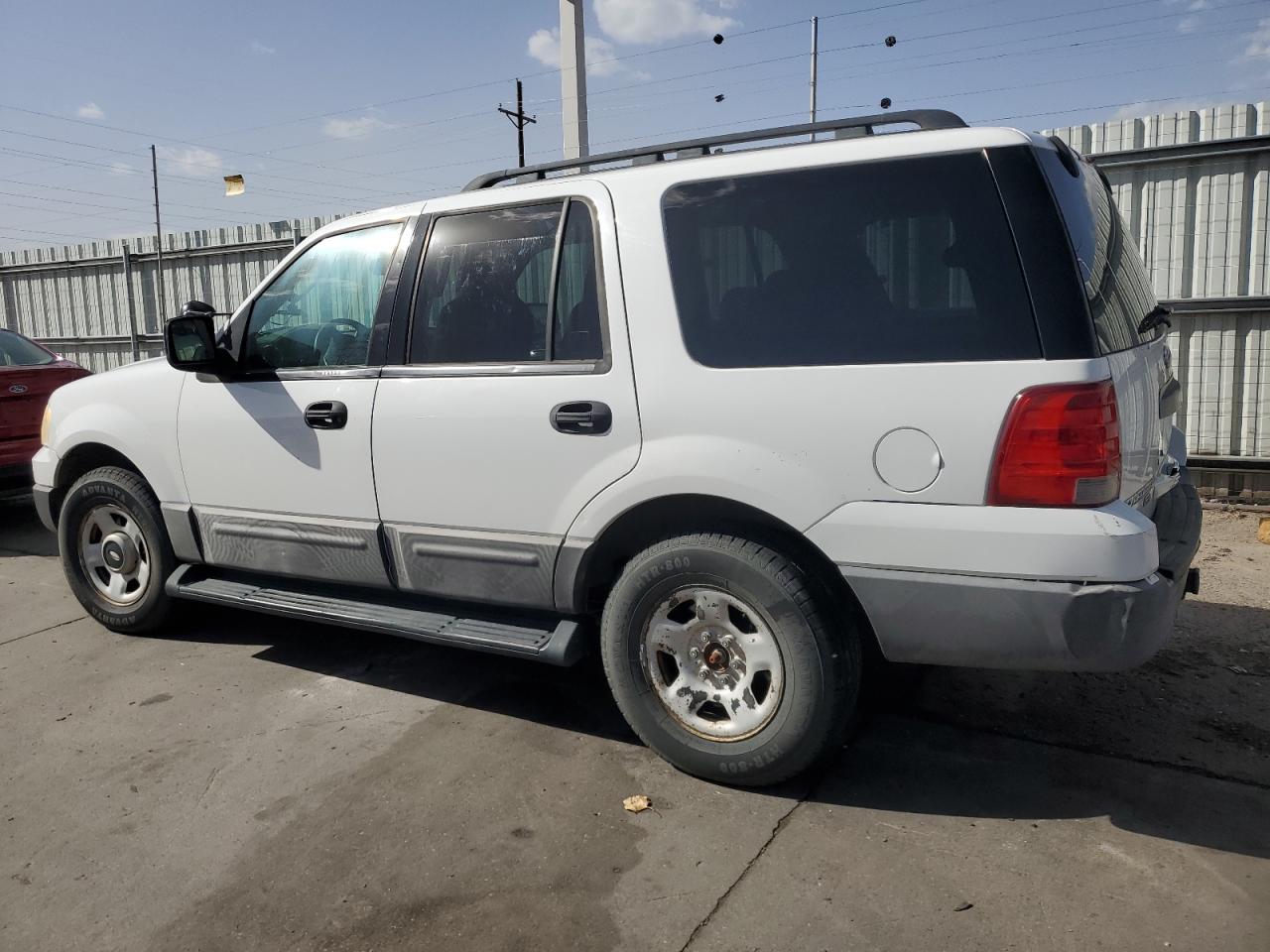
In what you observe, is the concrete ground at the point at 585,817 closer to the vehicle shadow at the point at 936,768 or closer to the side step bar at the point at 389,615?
the vehicle shadow at the point at 936,768

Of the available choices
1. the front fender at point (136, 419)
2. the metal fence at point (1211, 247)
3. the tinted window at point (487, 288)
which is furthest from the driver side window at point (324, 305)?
the metal fence at point (1211, 247)

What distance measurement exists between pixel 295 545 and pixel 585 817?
1751 millimetres

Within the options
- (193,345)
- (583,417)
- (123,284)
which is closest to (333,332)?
(193,345)

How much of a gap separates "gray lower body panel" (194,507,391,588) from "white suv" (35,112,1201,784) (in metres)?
0.02

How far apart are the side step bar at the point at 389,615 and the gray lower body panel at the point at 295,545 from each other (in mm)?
96

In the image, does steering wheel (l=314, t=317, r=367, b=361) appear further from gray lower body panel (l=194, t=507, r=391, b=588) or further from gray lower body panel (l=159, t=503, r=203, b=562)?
gray lower body panel (l=159, t=503, r=203, b=562)

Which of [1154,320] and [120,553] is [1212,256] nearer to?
[1154,320]

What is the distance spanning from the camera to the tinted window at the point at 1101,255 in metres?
2.62

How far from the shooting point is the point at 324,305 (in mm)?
3998

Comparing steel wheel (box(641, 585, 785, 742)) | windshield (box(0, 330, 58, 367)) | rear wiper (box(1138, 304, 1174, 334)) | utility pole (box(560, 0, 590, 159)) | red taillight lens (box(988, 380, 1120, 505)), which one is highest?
utility pole (box(560, 0, 590, 159))

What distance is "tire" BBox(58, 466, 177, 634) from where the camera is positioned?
4457 mm

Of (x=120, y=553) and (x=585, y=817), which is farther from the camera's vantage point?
(x=120, y=553)

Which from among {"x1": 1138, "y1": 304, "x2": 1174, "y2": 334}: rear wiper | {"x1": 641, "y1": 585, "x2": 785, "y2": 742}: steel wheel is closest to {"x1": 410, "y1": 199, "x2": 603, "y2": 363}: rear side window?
{"x1": 641, "y1": 585, "x2": 785, "y2": 742}: steel wheel

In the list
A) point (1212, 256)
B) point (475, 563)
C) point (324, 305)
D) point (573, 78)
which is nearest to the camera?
point (475, 563)
